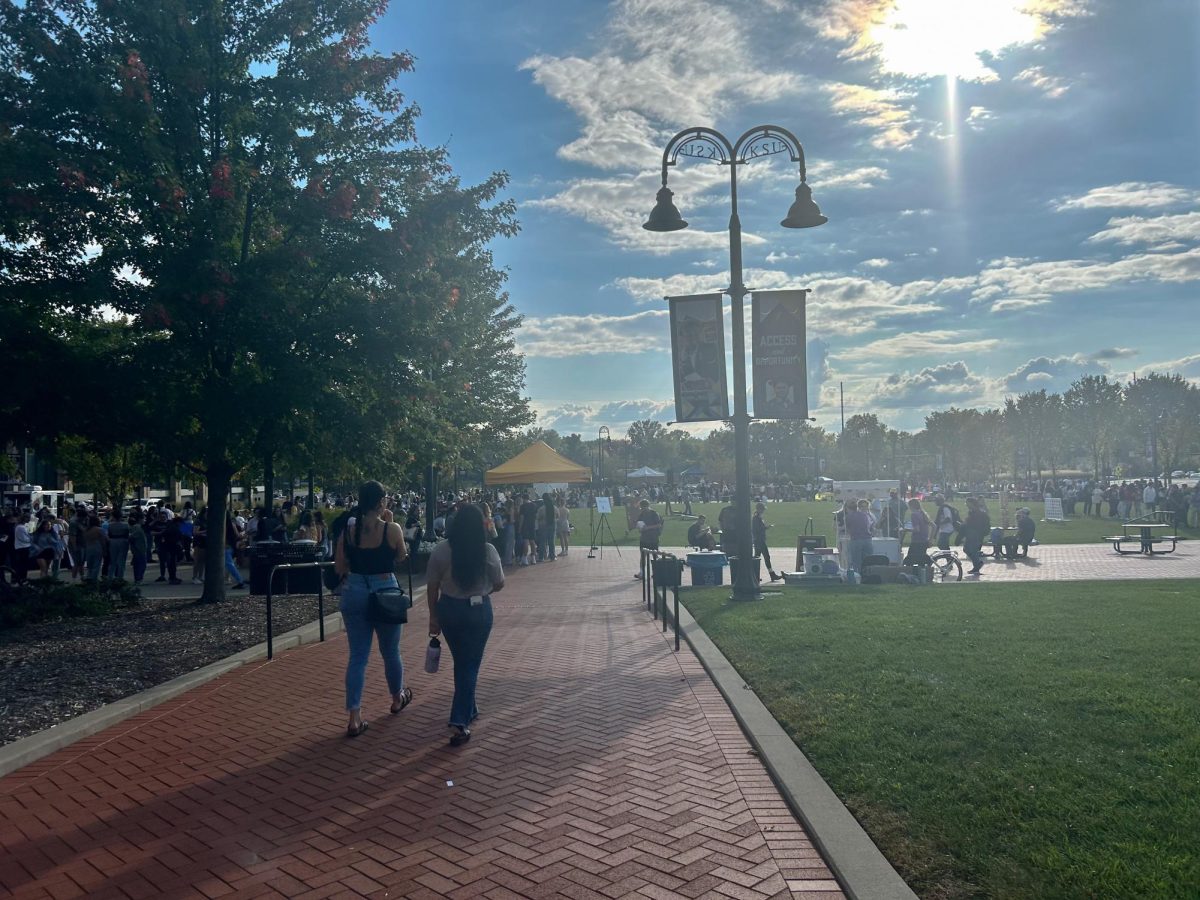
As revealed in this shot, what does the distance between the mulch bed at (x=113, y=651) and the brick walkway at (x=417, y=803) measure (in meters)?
0.68

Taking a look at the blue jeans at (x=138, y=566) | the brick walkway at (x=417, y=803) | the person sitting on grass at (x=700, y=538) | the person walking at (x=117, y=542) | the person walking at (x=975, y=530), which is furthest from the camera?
the person sitting on grass at (x=700, y=538)

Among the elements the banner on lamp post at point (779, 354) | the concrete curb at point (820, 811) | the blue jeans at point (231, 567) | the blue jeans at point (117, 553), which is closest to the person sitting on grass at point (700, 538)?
the banner on lamp post at point (779, 354)

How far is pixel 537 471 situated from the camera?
2612 centimetres

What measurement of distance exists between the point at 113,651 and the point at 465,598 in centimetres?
558

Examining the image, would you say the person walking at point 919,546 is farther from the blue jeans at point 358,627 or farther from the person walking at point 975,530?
the blue jeans at point 358,627

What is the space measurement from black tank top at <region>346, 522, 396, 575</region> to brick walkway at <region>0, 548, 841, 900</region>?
118 centimetres

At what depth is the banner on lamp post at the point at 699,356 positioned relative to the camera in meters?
14.0

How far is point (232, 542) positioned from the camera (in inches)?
831

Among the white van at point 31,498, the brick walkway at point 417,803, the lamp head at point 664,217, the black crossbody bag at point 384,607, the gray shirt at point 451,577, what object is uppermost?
the lamp head at point 664,217

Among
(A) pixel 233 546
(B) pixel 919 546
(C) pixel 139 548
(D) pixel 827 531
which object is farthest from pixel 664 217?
(D) pixel 827 531

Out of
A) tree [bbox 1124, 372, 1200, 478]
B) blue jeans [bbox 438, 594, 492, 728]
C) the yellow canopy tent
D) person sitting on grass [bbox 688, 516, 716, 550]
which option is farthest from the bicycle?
tree [bbox 1124, 372, 1200, 478]

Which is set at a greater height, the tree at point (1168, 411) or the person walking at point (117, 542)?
the tree at point (1168, 411)

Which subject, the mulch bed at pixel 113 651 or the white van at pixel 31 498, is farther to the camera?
the white van at pixel 31 498

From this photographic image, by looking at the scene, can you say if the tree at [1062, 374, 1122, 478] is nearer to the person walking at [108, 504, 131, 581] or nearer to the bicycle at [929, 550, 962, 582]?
the bicycle at [929, 550, 962, 582]
